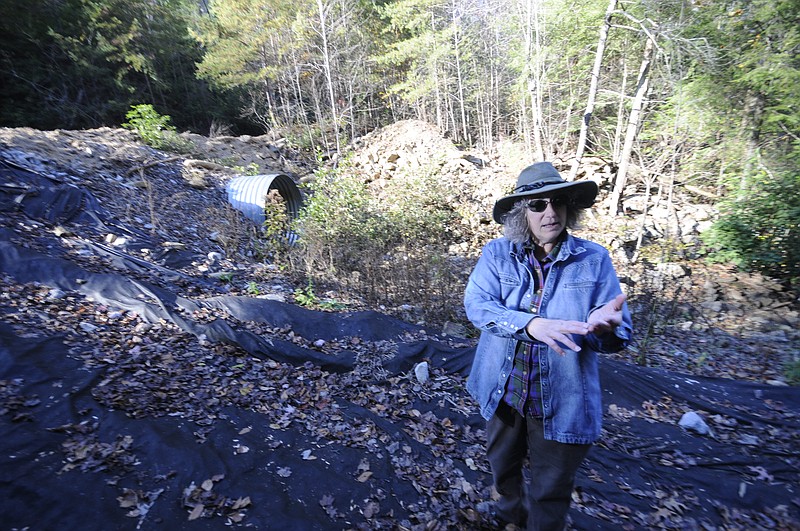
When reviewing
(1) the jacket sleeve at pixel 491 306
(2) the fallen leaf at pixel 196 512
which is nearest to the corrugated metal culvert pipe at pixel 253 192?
(2) the fallen leaf at pixel 196 512

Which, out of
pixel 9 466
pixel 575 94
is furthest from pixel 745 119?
pixel 9 466

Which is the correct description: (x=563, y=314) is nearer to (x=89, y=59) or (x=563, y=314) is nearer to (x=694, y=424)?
(x=694, y=424)

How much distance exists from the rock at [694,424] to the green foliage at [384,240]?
292 cm

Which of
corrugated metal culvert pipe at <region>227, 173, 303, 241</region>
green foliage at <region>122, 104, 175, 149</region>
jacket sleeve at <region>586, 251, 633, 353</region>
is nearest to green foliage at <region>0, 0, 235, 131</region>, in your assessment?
green foliage at <region>122, 104, 175, 149</region>

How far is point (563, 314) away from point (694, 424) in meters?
2.79

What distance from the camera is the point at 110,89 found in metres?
15.8

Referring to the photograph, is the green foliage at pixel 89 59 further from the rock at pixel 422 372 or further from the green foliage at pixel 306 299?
the rock at pixel 422 372

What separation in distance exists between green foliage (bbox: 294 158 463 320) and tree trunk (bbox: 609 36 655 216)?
452cm

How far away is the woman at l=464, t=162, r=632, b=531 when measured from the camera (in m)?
1.61

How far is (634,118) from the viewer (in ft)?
32.1

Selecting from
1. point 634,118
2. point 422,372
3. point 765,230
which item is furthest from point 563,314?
point 634,118

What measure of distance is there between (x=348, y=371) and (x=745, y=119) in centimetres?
1034

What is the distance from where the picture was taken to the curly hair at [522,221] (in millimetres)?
1770

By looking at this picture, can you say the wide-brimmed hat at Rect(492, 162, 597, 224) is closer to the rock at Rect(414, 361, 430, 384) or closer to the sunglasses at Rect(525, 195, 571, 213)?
the sunglasses at Rect(525, 195, 571, 213)
